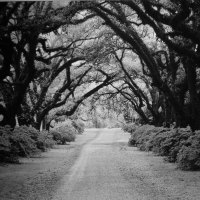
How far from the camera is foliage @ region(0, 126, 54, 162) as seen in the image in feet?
46.9

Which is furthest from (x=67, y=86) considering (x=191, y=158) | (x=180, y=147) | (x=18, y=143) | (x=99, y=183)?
(x=99, y=183)

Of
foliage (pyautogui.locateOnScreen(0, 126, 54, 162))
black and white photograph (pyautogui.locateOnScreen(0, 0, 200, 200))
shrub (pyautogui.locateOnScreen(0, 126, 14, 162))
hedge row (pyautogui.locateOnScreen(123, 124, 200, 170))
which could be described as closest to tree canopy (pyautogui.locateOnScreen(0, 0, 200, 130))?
black and white photograph (pyautogui.locateOnScreen(0, 0, 200, 200))

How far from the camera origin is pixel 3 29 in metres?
12.6

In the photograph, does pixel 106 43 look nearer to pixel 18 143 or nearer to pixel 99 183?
pixel 18 143

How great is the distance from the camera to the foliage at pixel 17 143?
1429 cm

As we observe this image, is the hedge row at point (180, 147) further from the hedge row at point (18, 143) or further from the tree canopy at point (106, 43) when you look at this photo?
the hedge row at point (18, 143)

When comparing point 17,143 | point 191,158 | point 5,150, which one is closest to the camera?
point 191,158

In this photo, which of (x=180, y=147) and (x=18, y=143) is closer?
(x=180, y=147)

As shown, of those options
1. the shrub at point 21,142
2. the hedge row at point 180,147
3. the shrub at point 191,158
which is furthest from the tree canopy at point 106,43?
the shrub at point 191,158

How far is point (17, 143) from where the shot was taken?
16875mm

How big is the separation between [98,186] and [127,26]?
323 inches

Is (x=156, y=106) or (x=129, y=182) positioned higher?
(x=156, y=106)

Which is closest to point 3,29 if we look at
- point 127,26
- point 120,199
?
point 127,26

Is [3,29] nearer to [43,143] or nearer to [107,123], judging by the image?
[43,143]
